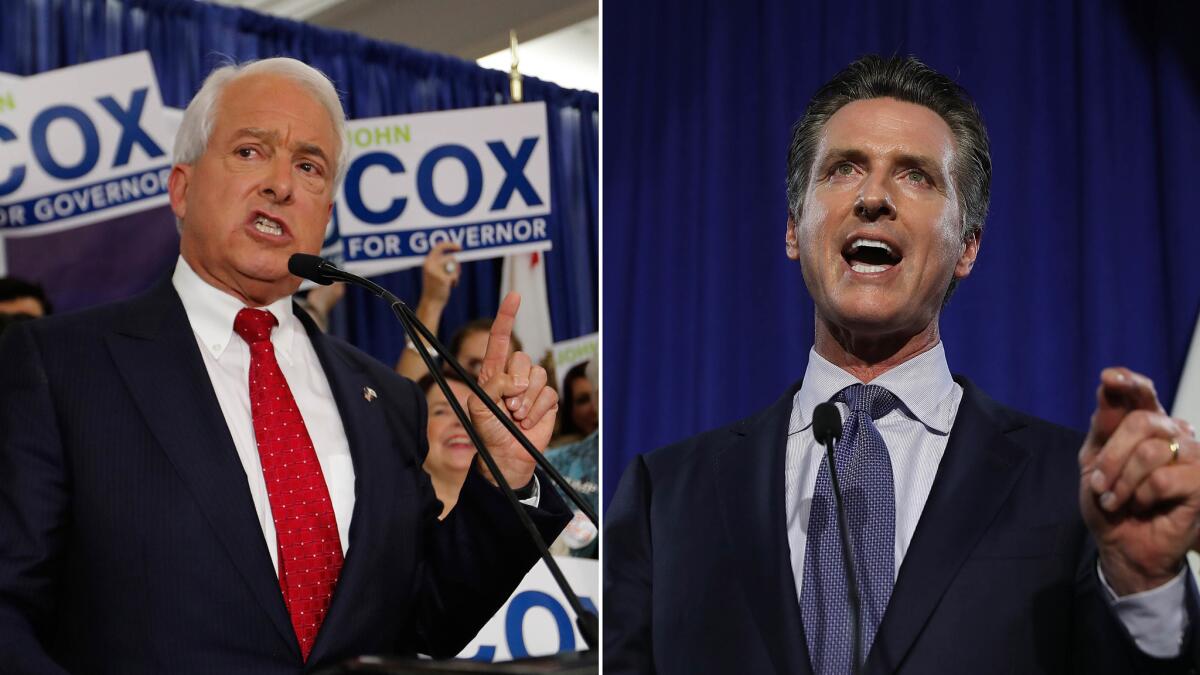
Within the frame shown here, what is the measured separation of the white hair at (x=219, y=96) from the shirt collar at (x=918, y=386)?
107 cm

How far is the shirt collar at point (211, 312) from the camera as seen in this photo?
2.04m

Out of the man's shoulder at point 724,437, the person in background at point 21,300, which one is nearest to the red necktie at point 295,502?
the man's shoulder at point 724,437

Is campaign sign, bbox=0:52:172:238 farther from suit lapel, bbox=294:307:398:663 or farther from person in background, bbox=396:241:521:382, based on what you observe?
suit lapel, bbox=294:307:398:663

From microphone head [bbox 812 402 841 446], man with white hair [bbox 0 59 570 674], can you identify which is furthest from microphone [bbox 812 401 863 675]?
man with white hair [bbox 0 59 570 674]

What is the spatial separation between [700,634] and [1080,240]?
2.20 feet

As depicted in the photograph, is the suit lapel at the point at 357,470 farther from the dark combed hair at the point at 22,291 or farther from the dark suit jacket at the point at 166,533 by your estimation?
the dark combed hair at the point at 22,291

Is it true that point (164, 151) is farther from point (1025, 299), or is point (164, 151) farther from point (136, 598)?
point (1025, 299)

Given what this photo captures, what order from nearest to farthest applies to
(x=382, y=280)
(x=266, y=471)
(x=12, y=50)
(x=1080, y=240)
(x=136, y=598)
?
(x=1080, y=240), (x=136, y=598), (x=266, y=471), (x=12, y=50), (x=382, y=280)

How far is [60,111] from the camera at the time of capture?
2.93m

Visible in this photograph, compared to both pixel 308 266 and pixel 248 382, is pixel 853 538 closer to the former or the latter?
pixel 308 266

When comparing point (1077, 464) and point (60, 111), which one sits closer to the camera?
point (1077, 464)

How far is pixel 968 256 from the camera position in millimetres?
1557

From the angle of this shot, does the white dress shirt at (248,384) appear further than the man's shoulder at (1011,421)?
Yes

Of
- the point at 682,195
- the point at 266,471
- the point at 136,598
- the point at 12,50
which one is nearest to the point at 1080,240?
the point at 682,195
